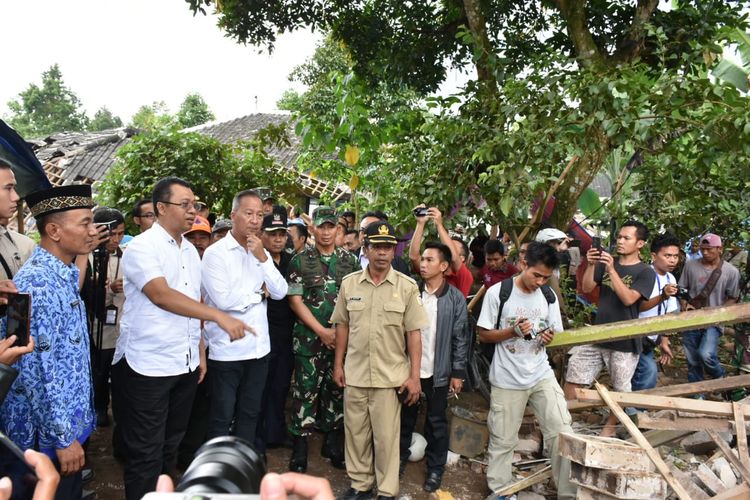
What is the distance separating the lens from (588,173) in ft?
18.7

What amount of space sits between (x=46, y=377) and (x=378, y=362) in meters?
1.99

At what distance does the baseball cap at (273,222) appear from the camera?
4.34 m

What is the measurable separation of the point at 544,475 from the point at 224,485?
3623mm

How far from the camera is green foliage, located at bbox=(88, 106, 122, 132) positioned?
143 feet

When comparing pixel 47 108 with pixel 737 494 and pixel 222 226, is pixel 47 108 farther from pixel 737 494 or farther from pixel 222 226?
pixel 737 494

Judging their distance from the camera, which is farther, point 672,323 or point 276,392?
point 276,392

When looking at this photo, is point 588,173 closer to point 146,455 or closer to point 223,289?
point 223,289

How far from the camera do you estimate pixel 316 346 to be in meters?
4.33

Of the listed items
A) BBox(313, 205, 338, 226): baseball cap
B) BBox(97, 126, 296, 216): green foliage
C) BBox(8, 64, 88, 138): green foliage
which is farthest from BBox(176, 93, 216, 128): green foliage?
BBox(313, 205, 338, 226): baseball cap

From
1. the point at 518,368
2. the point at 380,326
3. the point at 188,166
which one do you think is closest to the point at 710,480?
the point at 518,368

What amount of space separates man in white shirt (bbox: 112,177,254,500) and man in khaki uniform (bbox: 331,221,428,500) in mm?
1007

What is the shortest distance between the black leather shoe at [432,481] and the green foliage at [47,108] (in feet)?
138

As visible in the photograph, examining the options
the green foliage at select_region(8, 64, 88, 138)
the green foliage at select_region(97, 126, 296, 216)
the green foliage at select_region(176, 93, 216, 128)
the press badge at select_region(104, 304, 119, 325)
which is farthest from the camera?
the green foliage at select_region(8, 64, 88, 138)

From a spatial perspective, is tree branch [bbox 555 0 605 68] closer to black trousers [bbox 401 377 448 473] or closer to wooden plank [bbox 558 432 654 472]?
black trousers [bbox 401 377 448 473]
